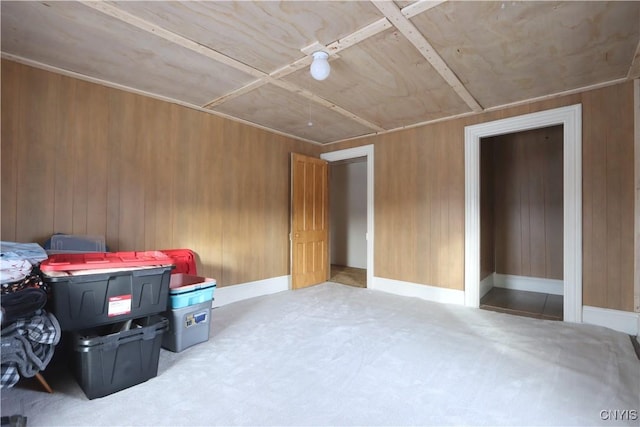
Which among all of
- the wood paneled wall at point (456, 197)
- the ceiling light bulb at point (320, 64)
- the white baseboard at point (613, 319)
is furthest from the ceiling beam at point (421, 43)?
the white baseboard at point (613, 319)

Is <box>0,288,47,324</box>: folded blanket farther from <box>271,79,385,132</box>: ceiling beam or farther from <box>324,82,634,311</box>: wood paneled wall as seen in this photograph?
<box>324,82,634,311</box>: wood paneled wall

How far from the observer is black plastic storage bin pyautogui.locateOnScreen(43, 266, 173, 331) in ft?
5.61

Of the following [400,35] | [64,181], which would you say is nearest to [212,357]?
[64,181]

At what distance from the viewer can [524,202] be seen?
4777 millimetres

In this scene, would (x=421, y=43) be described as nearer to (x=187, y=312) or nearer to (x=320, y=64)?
(x=320, y=64)

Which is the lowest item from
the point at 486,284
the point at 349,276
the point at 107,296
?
the point at 349,276

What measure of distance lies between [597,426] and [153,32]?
3667 mm

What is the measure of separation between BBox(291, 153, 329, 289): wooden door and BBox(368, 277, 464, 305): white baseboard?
1005 mm

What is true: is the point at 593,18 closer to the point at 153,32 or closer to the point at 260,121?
the point at 153,32

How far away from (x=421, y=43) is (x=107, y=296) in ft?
9.28

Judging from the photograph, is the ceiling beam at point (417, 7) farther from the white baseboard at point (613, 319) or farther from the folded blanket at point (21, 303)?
the white baseboard at point (613, 319)

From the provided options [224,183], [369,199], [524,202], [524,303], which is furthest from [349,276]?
[524,202]

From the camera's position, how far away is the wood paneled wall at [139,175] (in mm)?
2465

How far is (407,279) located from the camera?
425cm
